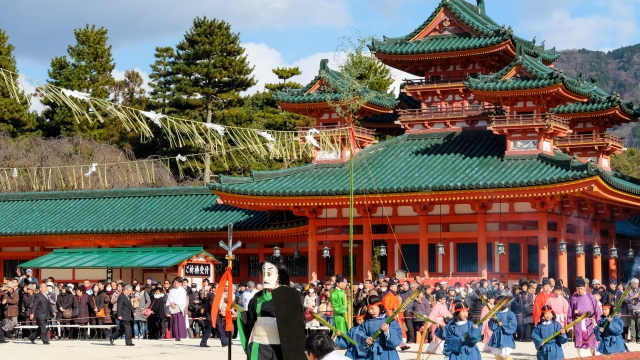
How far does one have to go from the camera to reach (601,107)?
118 feet

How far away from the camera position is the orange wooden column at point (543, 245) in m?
28.9

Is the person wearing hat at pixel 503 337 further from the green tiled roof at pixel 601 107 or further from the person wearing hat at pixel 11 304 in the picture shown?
the green tiled roof at pixel 601 107

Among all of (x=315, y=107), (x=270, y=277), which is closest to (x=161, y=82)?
(x=315, y=107)

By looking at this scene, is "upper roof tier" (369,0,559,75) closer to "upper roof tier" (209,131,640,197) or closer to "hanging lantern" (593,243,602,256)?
"upper roof tier" (209,131,640,197)

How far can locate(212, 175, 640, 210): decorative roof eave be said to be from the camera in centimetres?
2819

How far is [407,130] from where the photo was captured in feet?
115

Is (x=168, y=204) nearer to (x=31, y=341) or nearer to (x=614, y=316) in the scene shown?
(x=31, y=341)

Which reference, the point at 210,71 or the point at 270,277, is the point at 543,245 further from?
the point at 210,71

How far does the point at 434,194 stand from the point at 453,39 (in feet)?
24.5

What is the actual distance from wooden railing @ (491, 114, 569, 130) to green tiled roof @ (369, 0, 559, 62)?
3.65m

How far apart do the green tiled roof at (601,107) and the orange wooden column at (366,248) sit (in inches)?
360

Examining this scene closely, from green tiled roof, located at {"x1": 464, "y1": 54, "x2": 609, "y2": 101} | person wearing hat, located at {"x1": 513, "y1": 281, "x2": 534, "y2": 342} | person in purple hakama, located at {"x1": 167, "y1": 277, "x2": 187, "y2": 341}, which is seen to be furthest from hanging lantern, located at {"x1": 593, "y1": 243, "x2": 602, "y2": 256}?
person in purple hakama, located at {"x1": 167, "y1": 277, "x2": 187, "y2": 341}

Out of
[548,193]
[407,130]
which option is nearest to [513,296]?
[548,193]

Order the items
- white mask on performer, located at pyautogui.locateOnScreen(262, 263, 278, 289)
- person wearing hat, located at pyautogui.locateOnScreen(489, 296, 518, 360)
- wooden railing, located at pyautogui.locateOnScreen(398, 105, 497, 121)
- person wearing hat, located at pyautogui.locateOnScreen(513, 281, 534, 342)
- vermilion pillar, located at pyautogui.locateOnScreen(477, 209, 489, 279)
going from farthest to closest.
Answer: wooden railing, located at pyautogui.locateOnScreen(398, 105, 497, 121) → vermilion pillar, located at pyautogui.locateOnScreen(477, 209, 489, 279) → person wearing hat, located at pyautogui.locateOnScreen(513, 281, 534, 342) → person wearing hat, located at pyautogui.locateOnScreen(489, 296, 518, 360) → white mask on performer, located at pyautogui.locateOnScreen(262, 263, 278, 289)
